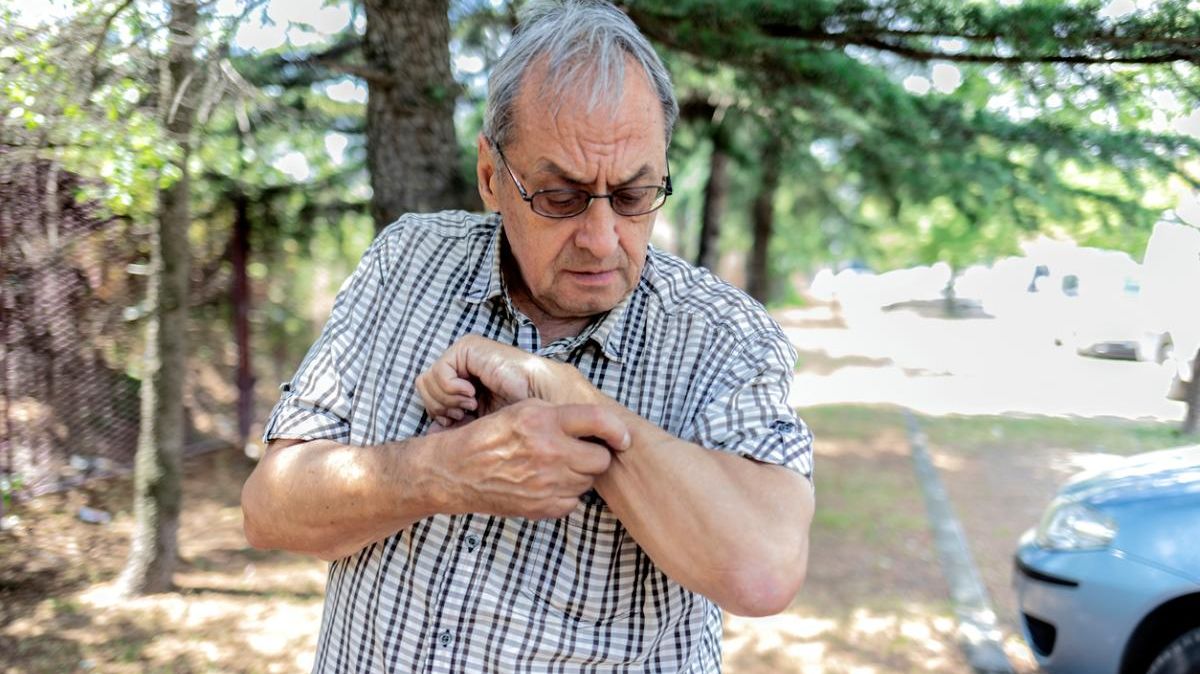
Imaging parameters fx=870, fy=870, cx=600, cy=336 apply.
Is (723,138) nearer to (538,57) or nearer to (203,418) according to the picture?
(203,418)

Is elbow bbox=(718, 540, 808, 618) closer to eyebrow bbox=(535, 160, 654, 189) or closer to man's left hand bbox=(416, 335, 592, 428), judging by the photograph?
man's left hand bbox=(416, 335, 592, 428)

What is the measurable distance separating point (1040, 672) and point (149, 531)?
491cm

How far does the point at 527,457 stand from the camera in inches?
52.8

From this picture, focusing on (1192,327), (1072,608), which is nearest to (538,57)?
(1072,608)

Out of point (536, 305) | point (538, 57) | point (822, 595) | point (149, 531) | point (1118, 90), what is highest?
point (1118, 90)

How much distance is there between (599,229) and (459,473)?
533mm

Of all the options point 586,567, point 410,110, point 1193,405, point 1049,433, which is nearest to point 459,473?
point 586,567

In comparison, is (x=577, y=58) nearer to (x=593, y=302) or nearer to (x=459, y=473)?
(x=593, y=302)

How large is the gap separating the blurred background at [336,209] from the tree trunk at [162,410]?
2 cm

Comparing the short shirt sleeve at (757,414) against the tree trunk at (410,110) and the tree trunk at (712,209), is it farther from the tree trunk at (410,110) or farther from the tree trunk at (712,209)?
the tree trunk at (712,209)

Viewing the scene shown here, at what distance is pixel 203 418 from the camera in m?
7.65

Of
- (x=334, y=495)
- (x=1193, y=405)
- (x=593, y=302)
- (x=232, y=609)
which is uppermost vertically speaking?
(x=593, y=302)

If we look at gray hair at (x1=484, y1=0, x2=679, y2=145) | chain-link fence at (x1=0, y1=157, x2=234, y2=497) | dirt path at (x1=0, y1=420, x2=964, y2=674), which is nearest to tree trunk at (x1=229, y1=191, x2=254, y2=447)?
dirt path at (x1=0, y1=420, x2=964, y2=674)

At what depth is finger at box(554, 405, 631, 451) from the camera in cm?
136
